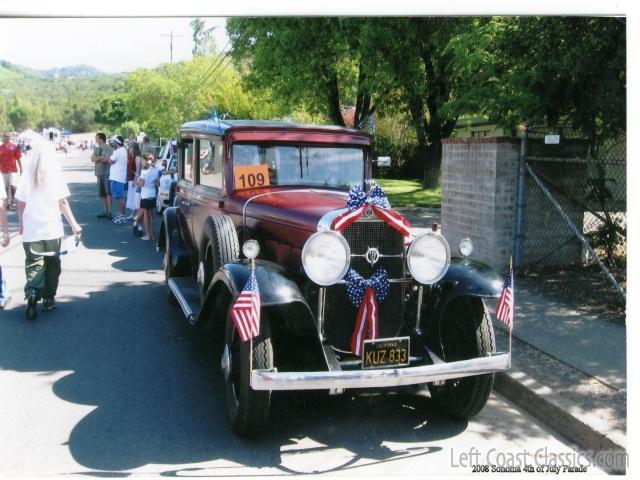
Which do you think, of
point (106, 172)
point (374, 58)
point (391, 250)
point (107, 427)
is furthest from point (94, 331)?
point (374, 58)

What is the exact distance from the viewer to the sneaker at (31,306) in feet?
21.4

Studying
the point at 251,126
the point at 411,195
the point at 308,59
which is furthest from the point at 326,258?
the point at 411,195

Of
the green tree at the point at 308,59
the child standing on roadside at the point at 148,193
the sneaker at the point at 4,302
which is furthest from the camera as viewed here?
the green tree at the point at 308,59

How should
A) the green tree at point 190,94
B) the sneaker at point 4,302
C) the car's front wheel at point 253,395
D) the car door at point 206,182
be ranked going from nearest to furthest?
the car's front wheel at point 253,395 → the car door at point 206,182 → the sneaker at point 4,302 → the green tree at point 190,94

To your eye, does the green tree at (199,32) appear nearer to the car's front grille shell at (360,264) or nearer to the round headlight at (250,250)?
the round headlight at (250,250)

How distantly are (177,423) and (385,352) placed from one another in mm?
1490

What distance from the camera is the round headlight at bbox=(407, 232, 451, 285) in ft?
14.0

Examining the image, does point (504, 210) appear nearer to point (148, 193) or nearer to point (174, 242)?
point (174, 242)

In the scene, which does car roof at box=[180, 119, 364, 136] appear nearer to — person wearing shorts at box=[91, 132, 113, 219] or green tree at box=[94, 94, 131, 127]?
person wearing shorts at box=[91, 132, 113, 219]

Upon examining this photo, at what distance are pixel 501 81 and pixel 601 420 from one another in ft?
17.0

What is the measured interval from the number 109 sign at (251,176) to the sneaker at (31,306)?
245 cm

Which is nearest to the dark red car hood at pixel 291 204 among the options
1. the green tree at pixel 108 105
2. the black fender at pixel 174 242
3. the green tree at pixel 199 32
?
the green tree at pixel 199 32

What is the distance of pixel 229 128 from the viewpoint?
5898 millimetres

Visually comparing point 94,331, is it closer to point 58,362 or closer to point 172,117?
point 58,362
